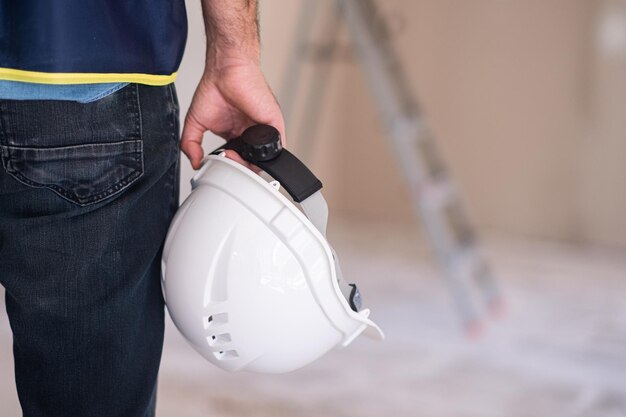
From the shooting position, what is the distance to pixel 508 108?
4379mm

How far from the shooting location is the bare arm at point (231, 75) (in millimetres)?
1018

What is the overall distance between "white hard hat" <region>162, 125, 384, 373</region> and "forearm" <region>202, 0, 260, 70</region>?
0.38 feet

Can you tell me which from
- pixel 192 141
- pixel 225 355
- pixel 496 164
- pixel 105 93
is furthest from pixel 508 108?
pixel 105 93

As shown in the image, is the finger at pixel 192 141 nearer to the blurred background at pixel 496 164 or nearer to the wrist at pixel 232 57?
the wrist at pixel 232 57

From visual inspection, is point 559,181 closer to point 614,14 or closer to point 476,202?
point 476,202

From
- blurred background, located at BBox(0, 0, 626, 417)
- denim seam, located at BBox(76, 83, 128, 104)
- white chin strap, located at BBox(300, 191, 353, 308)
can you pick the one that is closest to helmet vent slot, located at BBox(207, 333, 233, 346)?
white chin strap, located at BBox(300, 191, 353, 308)

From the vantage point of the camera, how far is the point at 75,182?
0.82 m

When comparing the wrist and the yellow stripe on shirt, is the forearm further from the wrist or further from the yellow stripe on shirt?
the yellow stripe on shirt

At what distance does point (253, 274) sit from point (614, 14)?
149 inches

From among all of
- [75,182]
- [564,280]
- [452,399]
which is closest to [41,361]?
[75,182]

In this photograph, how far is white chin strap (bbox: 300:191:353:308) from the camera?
3.13ft

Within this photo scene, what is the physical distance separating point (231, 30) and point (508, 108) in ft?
11.8

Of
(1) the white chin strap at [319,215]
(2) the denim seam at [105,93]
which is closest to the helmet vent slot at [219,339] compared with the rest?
(1) the white chin strap at [319,215]

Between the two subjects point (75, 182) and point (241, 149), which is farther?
point (241, 149)
